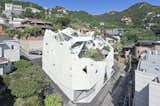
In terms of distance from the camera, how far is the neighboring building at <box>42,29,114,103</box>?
2953 cm

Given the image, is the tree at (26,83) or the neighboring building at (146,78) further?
the tree at (26,83)

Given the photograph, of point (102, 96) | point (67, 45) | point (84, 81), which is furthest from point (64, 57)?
point (102, 96)

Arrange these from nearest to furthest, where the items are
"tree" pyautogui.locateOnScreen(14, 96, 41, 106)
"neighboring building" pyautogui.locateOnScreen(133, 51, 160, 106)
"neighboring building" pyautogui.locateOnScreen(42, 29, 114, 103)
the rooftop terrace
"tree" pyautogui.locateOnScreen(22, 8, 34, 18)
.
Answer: "neighboring building" pyautogui.locateOnScreen(133, 51, 160, 106)
"tree" pyautogui.locateOnScreen(14, 96, 41, 106)
the rooftop terrace
"neighboring building" pyautogui.locateOnScreen(42, 29, 114, 103)
"tree" pyautogui.locateOnScreen(22, 8, 34, 18)

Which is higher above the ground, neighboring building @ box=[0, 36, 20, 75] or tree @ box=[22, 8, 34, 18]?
tree @ box=[22, 8, 34, 18]

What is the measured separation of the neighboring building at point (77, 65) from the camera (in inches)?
1163

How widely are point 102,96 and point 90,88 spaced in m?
1.87

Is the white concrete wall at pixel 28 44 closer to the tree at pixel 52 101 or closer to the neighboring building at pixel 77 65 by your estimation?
the neighboring building at pixel 77 65

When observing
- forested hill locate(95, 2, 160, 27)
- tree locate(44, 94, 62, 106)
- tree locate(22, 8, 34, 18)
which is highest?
forested hill locate(95, 2, 160, 27)

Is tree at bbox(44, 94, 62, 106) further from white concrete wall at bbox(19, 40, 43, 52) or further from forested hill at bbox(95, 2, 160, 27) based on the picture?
forested hill at bbox(95, 2, 160, 27)

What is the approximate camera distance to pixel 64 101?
2766 cm

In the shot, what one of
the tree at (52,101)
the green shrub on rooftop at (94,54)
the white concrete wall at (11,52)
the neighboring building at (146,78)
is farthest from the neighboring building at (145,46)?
the tree at (52,101)

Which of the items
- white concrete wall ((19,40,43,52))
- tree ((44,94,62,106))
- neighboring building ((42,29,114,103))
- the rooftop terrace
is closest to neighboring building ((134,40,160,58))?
neighboring building ((42,29,114,103))

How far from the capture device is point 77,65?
2958cm

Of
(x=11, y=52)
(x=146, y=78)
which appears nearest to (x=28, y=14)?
(x=11, y=52)
